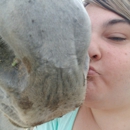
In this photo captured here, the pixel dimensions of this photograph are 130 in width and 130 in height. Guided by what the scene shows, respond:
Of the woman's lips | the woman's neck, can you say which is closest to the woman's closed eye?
the woman's lips

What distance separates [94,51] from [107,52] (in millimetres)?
53

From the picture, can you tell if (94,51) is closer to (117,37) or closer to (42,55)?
(117,37)

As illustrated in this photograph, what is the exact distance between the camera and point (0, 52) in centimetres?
48

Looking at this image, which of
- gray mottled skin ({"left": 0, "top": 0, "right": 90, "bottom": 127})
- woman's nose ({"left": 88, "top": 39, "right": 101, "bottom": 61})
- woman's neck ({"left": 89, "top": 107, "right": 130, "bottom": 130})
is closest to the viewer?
gray mottled skin ({"left": 0, "top": 0, "right": 90, "bottom": 127})

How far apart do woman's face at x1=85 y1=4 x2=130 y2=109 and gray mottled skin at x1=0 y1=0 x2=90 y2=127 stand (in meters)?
0.27

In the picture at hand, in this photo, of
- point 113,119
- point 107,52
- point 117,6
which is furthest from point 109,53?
point 113,119

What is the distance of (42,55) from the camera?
0.44 m

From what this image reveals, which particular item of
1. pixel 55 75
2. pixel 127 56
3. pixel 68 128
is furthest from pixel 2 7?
pixel 68 128

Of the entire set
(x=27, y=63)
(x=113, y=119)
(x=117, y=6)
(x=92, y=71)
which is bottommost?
(x=113, y=119)

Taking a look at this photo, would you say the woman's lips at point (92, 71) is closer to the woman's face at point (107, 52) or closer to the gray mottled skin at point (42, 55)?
the woman's face at point (107, 52)

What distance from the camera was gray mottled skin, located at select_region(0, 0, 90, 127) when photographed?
0.43m

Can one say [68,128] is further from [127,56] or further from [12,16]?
[12,16]

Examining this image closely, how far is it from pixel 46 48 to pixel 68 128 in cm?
67

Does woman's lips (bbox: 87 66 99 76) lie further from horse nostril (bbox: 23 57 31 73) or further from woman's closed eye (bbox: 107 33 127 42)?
horse nostril (bbox: 23 57 31 73)
